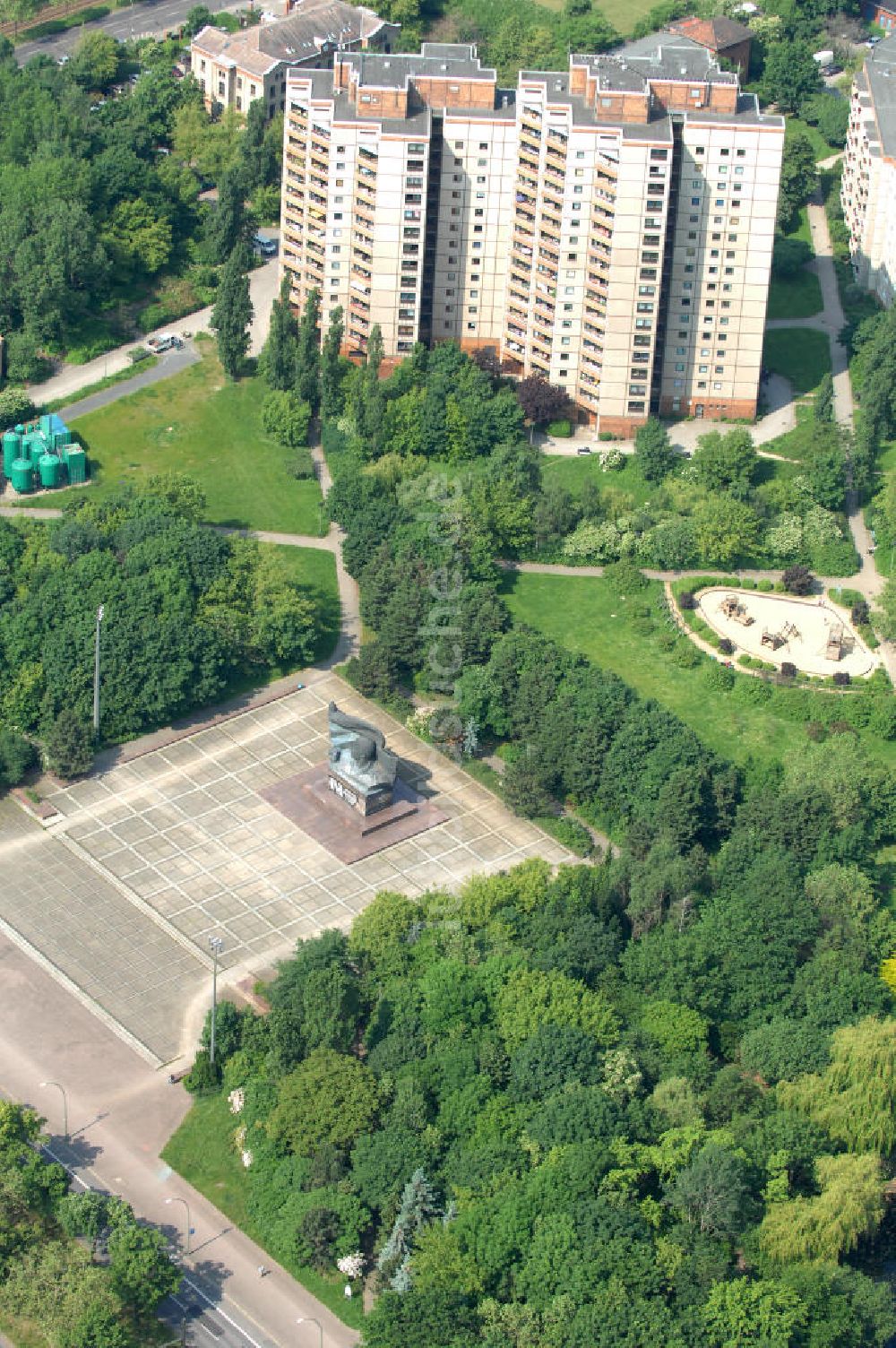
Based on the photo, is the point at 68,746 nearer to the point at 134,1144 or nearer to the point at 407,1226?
the point at 134,1144

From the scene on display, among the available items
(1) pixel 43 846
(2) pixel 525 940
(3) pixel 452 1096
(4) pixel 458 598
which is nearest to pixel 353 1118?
(3) pixel 452 1096

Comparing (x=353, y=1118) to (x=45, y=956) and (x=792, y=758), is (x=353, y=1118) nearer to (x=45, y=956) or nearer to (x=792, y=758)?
(x=45, y=956)

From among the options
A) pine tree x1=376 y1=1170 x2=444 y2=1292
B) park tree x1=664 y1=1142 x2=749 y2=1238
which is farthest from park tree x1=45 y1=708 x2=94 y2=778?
park tree x1=664 y1=1142 x2=749 y2=1238

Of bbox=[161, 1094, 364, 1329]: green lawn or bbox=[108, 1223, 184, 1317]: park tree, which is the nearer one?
bbox=[108, 1223, 184, 1317]: park tree

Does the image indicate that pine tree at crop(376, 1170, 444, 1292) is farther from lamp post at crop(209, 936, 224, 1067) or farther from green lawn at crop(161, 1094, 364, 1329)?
lamp post at crop(209, 936, 224, 1067)

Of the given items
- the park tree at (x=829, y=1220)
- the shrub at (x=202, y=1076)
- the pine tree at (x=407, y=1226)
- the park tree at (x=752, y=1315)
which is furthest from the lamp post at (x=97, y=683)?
the park tree at (x=752, y=1315)

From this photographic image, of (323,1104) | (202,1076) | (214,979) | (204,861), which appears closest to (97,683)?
(204,861)

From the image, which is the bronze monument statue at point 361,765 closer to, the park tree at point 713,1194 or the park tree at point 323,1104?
the park tree at point 323,1104
